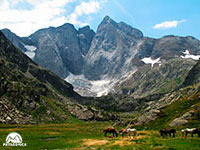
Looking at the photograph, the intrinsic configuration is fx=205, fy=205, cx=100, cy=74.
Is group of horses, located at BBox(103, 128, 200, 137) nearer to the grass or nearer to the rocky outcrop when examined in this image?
the grass

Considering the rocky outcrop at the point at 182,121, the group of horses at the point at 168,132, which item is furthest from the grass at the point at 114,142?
the rocky outcrop at the point at 182,121

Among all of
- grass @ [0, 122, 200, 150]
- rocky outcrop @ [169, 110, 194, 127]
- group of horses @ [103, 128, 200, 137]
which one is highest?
rocky outcrop @ [169, 110, 194, 127]

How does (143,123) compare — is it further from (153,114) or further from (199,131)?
(199,131)

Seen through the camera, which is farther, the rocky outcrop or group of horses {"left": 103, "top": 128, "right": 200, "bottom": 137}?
the rocky outcrop


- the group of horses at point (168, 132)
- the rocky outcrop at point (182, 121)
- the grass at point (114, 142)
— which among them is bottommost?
the grass at point (114, 142)

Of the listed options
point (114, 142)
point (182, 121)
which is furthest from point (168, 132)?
point (182, 121)

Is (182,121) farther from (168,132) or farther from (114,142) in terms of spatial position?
(114,142)

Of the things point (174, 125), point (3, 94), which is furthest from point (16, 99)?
point (174, 125)

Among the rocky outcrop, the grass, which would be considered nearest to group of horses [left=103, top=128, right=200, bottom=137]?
the grass

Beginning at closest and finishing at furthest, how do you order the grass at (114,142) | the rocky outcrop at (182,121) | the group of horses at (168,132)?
the grass at (114,142), the group of horses at (168,132), the rocky outcrop at (182,121)

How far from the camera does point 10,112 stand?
14075 centimetres

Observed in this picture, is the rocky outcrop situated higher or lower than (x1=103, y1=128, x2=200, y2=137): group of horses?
higher

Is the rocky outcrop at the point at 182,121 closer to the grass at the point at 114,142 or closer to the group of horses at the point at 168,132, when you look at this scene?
the grass at the point at 114,142

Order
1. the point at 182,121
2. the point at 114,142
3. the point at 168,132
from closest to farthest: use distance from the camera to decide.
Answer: the point at 114,142, the point at 168,132, the point at 182,121
